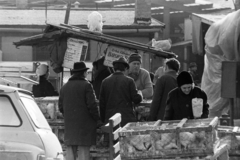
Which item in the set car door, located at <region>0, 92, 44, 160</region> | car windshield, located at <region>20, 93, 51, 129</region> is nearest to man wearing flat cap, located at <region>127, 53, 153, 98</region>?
car windshield, located at <region>20, 93, 51, 129</region>

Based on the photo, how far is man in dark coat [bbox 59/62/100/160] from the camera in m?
10.9

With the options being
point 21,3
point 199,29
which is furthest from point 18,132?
point 21,3

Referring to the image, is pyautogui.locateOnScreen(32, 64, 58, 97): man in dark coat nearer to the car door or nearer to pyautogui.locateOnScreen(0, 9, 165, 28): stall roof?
the car door

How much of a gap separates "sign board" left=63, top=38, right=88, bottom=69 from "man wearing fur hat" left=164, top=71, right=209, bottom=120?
11.4 feet

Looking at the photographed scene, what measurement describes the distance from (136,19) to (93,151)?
14.4 m

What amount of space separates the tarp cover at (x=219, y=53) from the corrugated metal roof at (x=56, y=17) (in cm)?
879

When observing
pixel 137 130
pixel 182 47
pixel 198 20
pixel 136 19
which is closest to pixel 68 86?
pixel 137 130

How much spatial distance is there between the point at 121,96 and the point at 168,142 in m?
3.20

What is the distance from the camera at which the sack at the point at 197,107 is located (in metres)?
9.27

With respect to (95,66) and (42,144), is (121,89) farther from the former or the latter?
(42,144)

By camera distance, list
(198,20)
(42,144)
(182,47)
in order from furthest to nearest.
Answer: (182,47) < (198,20) < (42,144)

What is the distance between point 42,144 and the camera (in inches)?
303

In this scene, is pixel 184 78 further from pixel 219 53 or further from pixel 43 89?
pixel 219 53

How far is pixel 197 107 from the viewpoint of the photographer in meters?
9.29
